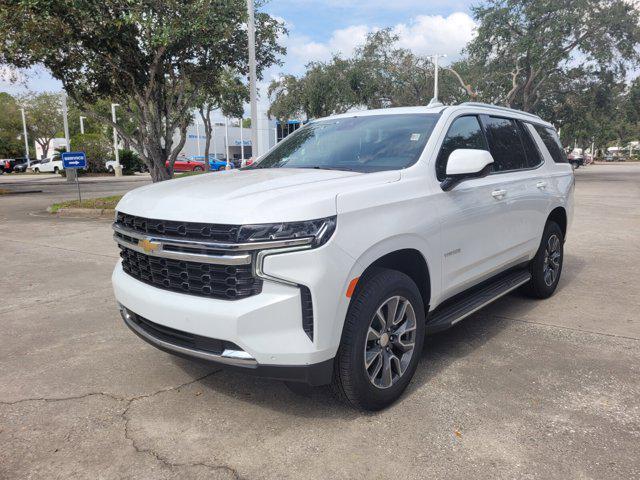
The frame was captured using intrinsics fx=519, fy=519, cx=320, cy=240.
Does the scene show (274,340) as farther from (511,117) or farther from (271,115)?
(271,115)

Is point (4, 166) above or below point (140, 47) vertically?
below

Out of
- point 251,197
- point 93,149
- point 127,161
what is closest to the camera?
point 251,197

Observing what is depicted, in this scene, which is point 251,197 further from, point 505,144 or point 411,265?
point 505,144

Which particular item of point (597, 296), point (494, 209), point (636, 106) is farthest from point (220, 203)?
point (636, 106)

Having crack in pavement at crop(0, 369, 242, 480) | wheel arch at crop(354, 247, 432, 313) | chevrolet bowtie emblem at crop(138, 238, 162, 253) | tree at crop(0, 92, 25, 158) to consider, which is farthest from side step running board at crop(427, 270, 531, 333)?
tree at crop(0, 92, 25, 158)

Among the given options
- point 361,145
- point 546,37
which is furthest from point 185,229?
point 546,37

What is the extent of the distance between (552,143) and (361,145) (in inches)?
110

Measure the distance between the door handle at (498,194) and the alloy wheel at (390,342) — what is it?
1.39 metres

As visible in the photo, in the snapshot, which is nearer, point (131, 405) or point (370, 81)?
point (131, 405)

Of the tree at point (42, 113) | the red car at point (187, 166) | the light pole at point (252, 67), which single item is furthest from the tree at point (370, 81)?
the tree at point (42, 113)

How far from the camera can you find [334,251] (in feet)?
8.78

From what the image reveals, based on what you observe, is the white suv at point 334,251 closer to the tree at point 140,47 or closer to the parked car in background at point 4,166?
the tree at point 140,47

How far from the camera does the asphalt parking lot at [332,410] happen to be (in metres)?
2.69

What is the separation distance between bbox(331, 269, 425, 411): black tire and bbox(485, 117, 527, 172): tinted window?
1839 mm
